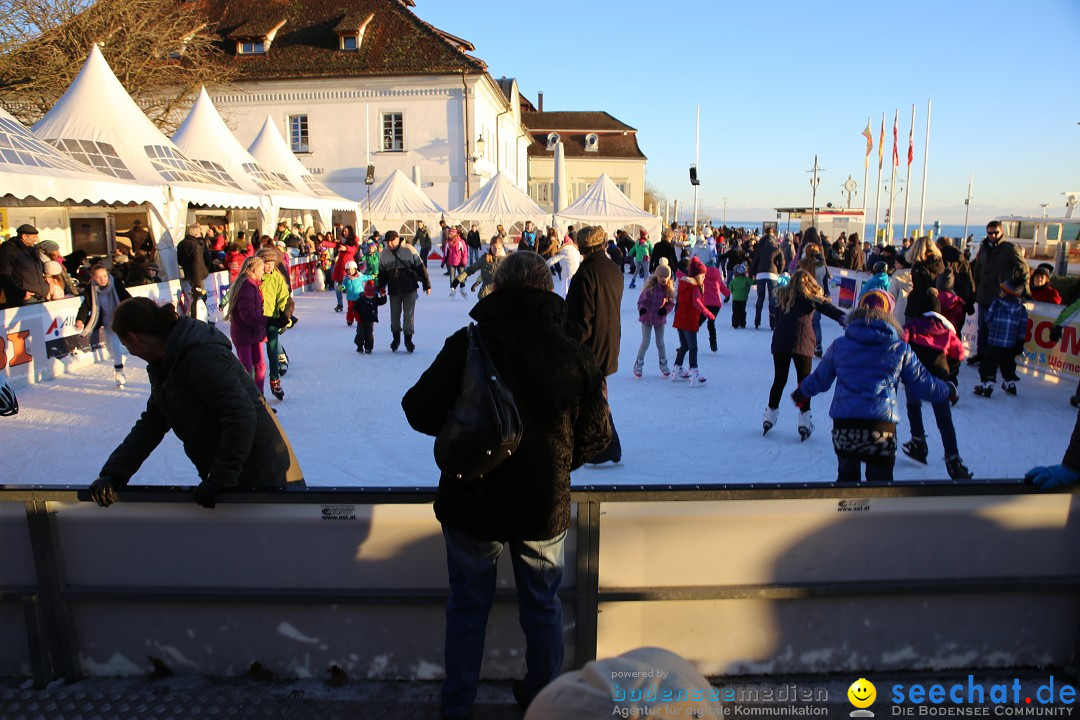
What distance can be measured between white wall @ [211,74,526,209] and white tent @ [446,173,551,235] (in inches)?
304

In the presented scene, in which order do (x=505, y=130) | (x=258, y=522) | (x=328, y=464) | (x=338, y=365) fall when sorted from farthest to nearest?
(x=505, y=130) → (x=338, y=365) → (x=328, y=464) → (x=258, y=522)

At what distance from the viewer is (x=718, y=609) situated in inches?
106

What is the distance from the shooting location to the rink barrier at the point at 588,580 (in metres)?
2.62

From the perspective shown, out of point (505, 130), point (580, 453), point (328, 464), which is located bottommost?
point (328, 464)

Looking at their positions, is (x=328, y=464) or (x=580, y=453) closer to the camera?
(x=580, y=453)

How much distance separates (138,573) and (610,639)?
5.57 feet

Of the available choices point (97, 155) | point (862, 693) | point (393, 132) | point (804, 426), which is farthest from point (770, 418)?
point (393, 132)

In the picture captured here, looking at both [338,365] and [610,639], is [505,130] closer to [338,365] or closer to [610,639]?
[338,365]

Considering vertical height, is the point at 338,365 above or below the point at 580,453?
below

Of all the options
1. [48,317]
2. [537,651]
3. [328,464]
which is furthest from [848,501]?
[48,317]

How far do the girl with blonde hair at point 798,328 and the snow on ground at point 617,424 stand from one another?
51 cm

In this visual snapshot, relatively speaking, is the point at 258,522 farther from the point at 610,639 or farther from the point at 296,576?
the point at 610,639

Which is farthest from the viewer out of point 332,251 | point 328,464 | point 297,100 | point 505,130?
point 505,130

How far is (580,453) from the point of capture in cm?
238
